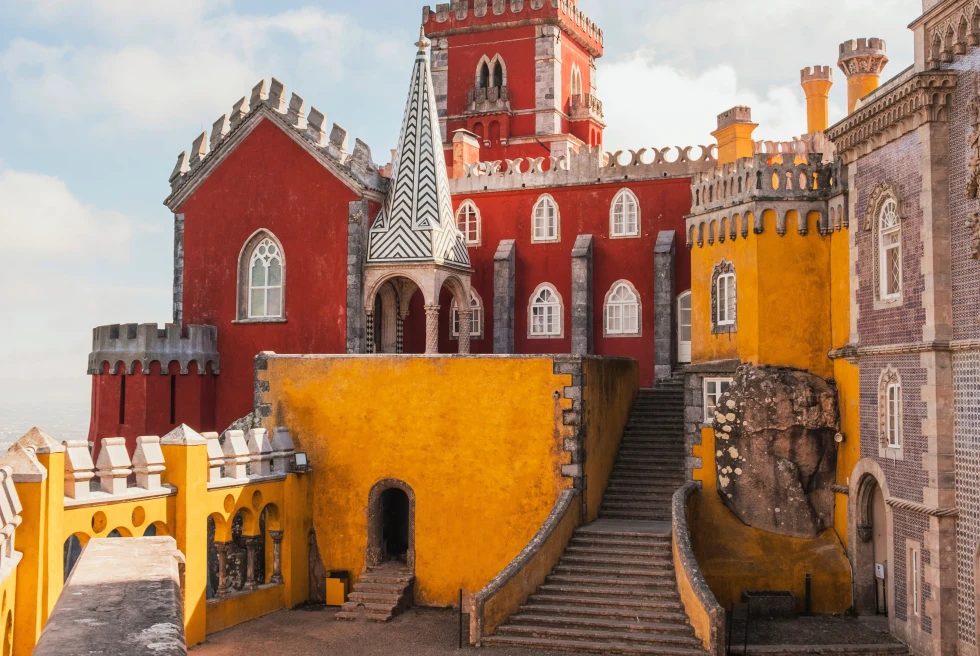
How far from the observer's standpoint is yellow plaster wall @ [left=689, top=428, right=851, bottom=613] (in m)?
20.2

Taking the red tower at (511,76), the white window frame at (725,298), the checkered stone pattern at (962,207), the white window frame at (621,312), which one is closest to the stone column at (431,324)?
the white window frame at (621,312)

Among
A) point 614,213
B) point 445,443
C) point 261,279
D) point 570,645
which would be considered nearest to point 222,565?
point 445,443

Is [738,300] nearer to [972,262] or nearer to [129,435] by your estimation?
[972,262]

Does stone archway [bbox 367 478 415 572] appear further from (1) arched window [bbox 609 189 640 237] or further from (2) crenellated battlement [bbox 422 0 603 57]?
(2) crenellated battlement [bbox 422 0 603 57]

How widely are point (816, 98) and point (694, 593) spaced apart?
1565 centimetres

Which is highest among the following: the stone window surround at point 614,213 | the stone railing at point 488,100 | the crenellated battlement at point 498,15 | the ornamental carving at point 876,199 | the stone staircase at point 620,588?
the crenellated battlement at point 498,15

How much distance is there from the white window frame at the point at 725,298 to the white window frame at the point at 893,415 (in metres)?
4.50

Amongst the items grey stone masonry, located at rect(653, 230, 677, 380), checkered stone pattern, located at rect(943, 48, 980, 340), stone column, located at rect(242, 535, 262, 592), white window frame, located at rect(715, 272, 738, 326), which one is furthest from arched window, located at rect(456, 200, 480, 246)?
checkered stone pattern, located at rect(943, 48, 980, 340)

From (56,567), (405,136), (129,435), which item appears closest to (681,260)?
(405,136)

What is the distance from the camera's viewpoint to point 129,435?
1053 inches

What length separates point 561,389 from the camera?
2072cm

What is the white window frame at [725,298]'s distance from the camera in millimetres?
22547

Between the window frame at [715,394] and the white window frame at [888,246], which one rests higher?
the white window frame at [888,246]

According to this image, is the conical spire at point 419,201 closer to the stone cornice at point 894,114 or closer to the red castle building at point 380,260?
the red castle building at point 380,260
